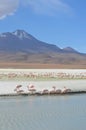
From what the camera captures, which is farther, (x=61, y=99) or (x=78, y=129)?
(x=61, y=99)

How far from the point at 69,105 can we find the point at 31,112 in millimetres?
2338

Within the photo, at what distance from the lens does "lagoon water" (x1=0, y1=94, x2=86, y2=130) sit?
11.7m

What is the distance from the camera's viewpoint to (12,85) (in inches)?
917

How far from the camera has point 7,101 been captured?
17.7 metres

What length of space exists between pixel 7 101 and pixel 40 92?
327 cm

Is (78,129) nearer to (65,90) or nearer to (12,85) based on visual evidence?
(65,90)

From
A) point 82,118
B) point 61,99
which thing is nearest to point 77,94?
point 61,99


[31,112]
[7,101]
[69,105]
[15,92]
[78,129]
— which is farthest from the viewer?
[15,92]

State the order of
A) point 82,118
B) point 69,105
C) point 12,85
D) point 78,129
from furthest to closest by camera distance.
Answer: point 12,85, point 69,105, point 82,118, point 78,129

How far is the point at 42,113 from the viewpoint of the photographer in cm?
1406

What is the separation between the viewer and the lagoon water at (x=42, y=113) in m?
11.7

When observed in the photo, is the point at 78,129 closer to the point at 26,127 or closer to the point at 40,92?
the point at 26,127

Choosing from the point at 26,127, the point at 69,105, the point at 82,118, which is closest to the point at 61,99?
the point at 69,105

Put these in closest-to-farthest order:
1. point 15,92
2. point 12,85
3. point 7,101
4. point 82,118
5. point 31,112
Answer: point 82,118 → point 31,112 → point 7,101 → point 15,92 → point 12,85
